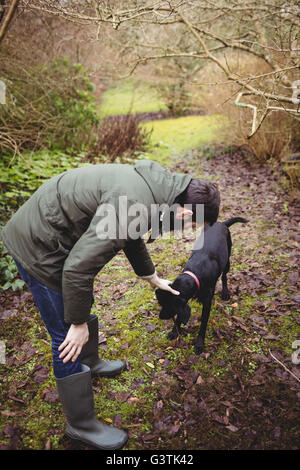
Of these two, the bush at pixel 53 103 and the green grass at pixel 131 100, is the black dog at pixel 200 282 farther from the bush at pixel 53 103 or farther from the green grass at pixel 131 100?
the green grass at pixel 131 100

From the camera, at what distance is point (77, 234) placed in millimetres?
1767

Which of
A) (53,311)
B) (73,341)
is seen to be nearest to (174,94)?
(53,311)

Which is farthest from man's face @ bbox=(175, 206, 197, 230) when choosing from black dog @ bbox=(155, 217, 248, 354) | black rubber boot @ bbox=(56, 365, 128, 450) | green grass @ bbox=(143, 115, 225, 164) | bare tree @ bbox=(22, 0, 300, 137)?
green grass @ bbox=(143, 115, 225, 164)

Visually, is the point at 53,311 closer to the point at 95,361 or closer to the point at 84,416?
the point at 84,416

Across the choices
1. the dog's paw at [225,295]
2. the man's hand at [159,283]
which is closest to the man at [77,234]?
the man's hand at [159,283]

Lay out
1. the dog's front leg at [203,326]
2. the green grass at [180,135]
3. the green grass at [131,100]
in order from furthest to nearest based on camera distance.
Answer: the green grass at [131,100]
the green grass at [180,135]
the dog's front leg at [203,326]

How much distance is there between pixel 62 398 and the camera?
196 centimetres

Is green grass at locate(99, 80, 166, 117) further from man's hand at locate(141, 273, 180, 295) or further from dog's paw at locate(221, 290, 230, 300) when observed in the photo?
man's hand at locate(141, 273, 180, 295)

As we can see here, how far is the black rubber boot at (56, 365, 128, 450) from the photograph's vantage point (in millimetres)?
1927

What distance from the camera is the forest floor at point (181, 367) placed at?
2207mm

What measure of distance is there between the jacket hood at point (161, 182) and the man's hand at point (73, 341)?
891 millimetres

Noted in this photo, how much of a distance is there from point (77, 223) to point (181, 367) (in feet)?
5.96

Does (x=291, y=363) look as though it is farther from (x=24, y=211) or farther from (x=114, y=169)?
(x=24, y=211)

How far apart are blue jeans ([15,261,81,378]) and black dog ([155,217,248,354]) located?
41.0 inches
